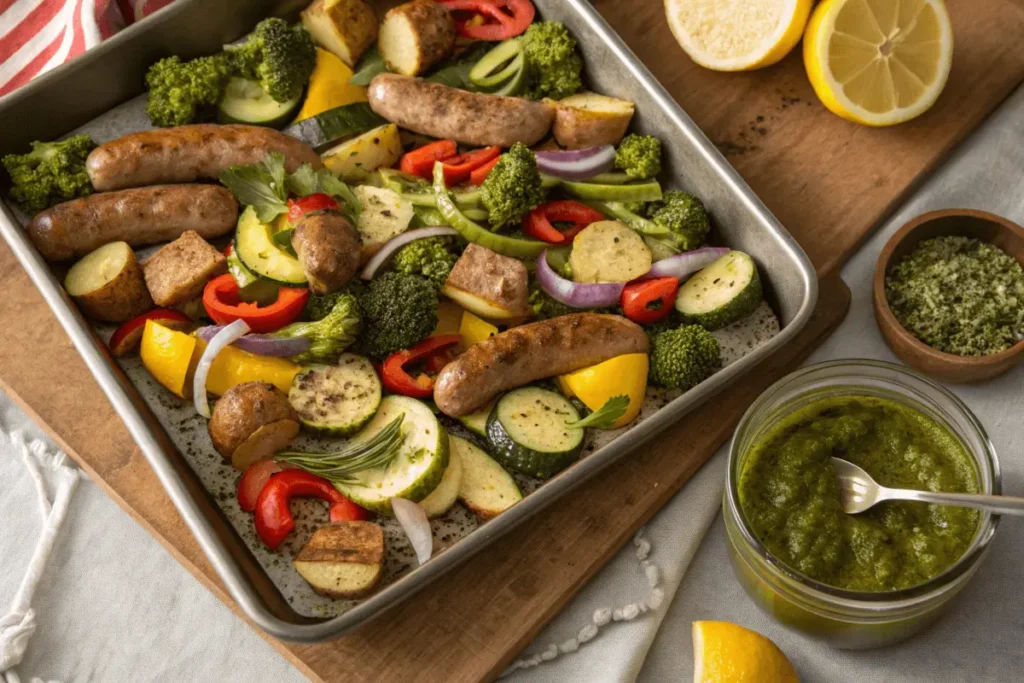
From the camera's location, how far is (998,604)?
4184 mm

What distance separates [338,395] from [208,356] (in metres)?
0.48

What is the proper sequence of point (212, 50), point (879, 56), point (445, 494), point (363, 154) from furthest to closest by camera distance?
1. point (212, 50)
2. point (879, 56)
3. point (363, 154)
4. point (445, 494)

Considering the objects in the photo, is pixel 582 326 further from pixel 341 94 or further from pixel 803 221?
pixel 341 94

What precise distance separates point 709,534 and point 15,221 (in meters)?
2.89

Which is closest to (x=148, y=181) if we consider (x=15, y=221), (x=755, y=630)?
(x=15, y=221)

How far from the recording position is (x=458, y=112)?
452 cm

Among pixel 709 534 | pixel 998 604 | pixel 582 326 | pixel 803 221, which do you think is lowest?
pixel 998 604

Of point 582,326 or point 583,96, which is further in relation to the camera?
point 583,96

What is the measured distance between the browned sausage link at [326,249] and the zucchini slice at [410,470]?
0.55 m

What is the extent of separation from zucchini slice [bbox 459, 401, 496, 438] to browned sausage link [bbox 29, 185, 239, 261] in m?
Result: 1.22

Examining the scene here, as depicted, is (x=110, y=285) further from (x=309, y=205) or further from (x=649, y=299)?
(x=649, y=299)

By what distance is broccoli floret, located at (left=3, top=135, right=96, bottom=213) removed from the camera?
14.3ft

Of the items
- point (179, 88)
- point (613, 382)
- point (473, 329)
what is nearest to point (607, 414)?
point (613, 382)

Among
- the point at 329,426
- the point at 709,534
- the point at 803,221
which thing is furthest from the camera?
the point at 803,221
